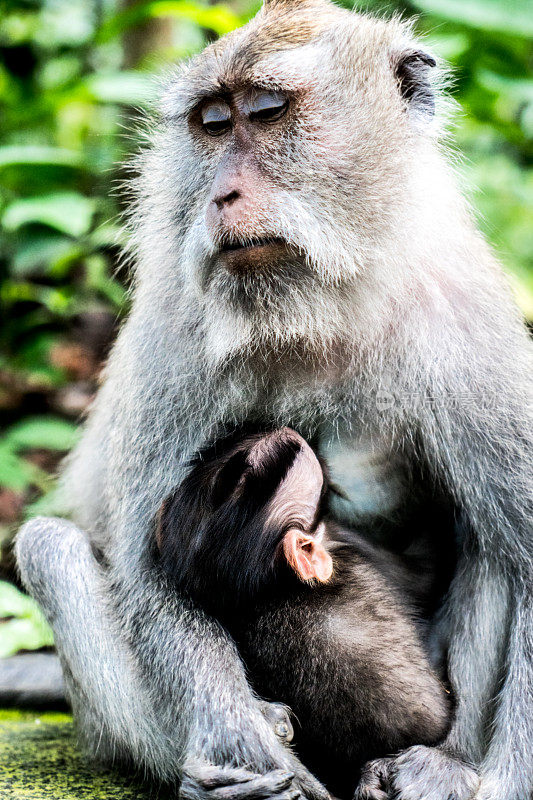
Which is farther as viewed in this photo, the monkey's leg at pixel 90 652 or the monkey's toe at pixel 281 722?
the monkey's leg at pixel 90 652

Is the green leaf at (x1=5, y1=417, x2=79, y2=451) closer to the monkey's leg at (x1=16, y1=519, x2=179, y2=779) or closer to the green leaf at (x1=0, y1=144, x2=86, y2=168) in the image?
the green leaf at (x1=0, y1=144, x2=86, y2=168)

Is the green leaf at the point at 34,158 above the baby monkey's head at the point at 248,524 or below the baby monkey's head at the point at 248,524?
above

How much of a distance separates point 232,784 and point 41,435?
3894mm

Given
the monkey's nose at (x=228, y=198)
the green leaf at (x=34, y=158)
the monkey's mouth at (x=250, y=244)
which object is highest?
the green leaf at (x=34, y=158)

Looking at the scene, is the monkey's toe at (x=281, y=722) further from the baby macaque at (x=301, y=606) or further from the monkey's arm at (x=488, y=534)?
the monkey's arm at (x=488, y=534)

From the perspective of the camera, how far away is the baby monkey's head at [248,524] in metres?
3.36

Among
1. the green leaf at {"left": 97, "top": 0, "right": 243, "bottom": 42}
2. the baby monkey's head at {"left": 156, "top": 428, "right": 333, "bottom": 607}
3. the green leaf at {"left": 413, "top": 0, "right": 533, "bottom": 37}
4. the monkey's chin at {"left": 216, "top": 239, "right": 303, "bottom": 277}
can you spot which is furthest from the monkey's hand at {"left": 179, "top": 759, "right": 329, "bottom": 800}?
the green leaf at {"left": 97, "top": 0, "right": 243, "bottom": 42}

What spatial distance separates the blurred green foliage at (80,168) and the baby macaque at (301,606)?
2422 millimetres

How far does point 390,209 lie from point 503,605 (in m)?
1.54

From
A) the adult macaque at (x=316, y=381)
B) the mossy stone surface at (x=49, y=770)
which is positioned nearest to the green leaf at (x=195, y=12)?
the adult macaque at (x=316, y=381)

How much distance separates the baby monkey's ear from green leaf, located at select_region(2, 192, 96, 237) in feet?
10.8

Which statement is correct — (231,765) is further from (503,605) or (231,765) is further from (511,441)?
(511,441)

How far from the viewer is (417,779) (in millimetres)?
3291

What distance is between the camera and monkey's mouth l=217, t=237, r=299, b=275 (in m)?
3.50
